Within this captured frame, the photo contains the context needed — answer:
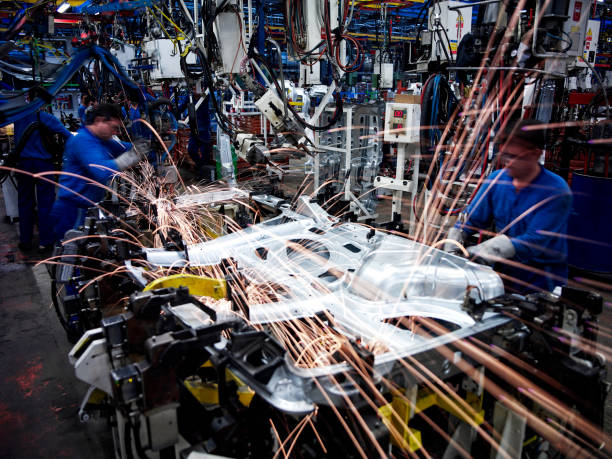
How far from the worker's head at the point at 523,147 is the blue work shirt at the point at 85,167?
3.20 metres

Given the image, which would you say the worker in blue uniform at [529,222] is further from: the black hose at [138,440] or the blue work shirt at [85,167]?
the blue work shirt at [85,167]

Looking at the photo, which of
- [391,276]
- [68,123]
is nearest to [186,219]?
[391,276]

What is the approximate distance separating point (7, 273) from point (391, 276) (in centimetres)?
533

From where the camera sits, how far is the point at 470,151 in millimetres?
4824

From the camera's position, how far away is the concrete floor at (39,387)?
9.43 feet

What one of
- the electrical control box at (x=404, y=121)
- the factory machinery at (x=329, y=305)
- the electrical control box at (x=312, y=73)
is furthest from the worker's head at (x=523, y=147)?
the electrical control box at (x=312, y=73)

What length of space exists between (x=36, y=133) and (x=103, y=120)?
2515 millimetres

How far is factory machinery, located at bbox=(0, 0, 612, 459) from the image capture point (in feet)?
5.26

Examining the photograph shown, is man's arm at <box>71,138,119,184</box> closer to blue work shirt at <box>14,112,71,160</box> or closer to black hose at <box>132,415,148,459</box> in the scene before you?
blue work shirt at <box>14,112,71,160</box>

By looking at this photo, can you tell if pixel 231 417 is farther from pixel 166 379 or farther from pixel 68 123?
pixel 68 123

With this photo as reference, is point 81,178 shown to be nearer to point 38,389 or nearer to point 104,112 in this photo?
point 104,112

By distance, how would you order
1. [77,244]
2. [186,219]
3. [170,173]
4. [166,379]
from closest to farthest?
[166,379]
[77,244]
[186,219]
[170,173]

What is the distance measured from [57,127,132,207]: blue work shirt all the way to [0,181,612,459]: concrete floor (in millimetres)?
1297

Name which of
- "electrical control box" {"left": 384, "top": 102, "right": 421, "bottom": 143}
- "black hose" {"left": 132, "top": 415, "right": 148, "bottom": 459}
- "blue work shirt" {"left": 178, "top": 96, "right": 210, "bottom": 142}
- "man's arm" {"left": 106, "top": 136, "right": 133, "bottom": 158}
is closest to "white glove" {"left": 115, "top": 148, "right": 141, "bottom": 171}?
"man's arm" {"left": 106, "top": 136, "right": 133, "bottom": 158}
